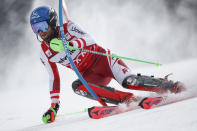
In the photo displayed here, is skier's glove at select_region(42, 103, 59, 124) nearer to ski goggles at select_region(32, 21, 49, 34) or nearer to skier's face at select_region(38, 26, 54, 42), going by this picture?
skier's face at select_region(38, 26, 54, 42)

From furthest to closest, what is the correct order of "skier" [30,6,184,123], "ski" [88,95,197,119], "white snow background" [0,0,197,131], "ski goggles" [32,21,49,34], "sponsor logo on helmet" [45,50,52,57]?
"white snow background" [0,0,197,131], "sponsor logo on helmet" [45,50,52,57], "ski goggles" [32,21,49,34], "skier" [30,6,184,123], "ski" [88,95,197,119]

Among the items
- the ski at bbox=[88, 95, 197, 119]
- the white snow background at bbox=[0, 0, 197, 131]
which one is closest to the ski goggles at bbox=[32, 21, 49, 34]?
the ski at bbox=[88, 95, 197, 119]

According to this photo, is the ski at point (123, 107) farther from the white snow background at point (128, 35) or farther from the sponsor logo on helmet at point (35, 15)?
the white snow background at point (128, 35)

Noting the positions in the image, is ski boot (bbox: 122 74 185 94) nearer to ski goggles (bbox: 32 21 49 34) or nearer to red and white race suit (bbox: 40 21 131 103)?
red and white race suit (bbox: 40 21 131 103)

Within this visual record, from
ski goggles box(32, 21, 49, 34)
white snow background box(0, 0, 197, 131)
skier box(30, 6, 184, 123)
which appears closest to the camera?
skier box(30, 6, 184, 123)

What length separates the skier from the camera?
8.45 ft

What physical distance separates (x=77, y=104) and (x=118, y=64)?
157 centimetres

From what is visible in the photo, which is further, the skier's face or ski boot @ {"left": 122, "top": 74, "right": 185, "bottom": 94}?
the skier's face

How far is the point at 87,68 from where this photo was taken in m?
2.96

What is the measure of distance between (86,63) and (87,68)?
0.23 feet

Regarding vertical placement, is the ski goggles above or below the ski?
above

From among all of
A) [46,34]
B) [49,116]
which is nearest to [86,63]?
[46,34]

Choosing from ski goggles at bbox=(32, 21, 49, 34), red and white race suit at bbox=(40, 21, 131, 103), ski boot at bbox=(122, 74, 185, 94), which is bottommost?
ski boot at bbox=(122, 74, 185, 94)

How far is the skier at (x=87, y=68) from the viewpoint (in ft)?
8.45
